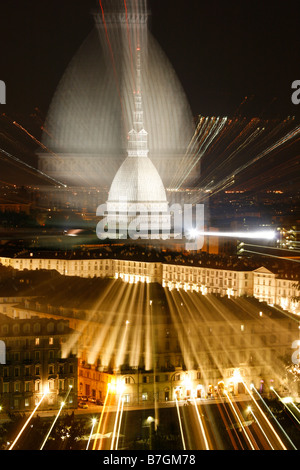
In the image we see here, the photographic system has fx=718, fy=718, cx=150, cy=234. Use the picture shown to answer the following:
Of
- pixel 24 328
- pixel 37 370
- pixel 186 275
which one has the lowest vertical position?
pixel 37 370

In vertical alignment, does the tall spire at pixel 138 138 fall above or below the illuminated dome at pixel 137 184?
above

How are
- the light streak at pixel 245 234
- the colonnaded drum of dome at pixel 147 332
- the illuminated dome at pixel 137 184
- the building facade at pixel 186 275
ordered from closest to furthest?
the colonnaded drum of dome at pixel 147 332
the building facade at pixel 186 275
the light streak at pixel 245 234
the illuminated dome at pixel 137 184

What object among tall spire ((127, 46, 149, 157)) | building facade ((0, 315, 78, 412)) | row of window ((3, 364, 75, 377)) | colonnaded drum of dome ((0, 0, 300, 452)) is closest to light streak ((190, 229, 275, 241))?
colonnaded drum of dome ((0, 0, 300, 452))

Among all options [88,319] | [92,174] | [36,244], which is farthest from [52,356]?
[92,174]

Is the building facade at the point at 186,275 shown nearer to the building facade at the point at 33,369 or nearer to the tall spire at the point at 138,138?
the building facade at the point at 33,369

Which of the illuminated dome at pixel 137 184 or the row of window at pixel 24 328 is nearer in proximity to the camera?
the row of window at pixel 24 328

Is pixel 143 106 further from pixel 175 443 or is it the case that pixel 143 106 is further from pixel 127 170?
pixel 175 443

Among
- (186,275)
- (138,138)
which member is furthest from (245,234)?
(138,138)

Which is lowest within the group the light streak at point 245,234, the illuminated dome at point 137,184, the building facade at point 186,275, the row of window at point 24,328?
the row of window at point 24,328

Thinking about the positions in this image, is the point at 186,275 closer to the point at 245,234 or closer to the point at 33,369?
the point at 245,234

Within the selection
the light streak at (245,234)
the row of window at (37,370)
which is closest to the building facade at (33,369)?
the row of window at (37,370)

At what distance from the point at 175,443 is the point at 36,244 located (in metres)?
11.3

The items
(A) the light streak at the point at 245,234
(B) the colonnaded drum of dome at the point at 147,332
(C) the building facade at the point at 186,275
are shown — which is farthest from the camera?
(A) the light streak at the point at 245,234
